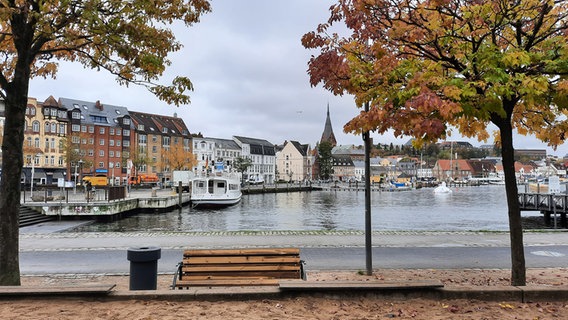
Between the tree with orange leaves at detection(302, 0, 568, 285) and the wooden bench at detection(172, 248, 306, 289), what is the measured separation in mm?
2709

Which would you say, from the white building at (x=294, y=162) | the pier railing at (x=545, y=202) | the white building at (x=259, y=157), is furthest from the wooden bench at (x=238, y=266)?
the white building at (x=294, y=162)

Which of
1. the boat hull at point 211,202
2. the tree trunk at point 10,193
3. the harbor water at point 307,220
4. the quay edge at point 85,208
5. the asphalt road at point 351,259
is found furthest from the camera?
the boat hull at point 211,202

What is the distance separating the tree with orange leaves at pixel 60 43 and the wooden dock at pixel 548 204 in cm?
2889

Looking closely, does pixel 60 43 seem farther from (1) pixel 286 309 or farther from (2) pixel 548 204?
(2) pixel 548 204

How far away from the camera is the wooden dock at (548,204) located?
98.1 ft

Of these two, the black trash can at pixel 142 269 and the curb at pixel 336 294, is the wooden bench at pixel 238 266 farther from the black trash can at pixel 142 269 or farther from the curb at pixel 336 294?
the curb at pixel 336 294

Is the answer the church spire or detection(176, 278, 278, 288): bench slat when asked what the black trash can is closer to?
detection(176, 278, 278, 288): bench slat

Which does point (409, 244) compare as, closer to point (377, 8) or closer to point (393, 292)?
point (393, 292)

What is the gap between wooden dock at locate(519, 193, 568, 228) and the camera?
2991 cm

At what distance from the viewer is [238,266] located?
A: 24.8 feet

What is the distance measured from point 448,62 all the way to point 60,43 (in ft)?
26.9

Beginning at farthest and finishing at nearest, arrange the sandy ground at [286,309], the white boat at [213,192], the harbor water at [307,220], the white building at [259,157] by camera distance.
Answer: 1. the white building at [259,157]
2. the white boat at [213,192]
3. the harbor water at [307,220]
4. the sandy ground at [286,309]

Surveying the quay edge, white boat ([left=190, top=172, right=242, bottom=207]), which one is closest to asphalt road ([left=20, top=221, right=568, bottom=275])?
the quay edge

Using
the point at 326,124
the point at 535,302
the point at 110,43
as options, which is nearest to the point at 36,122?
the point at 110,43
